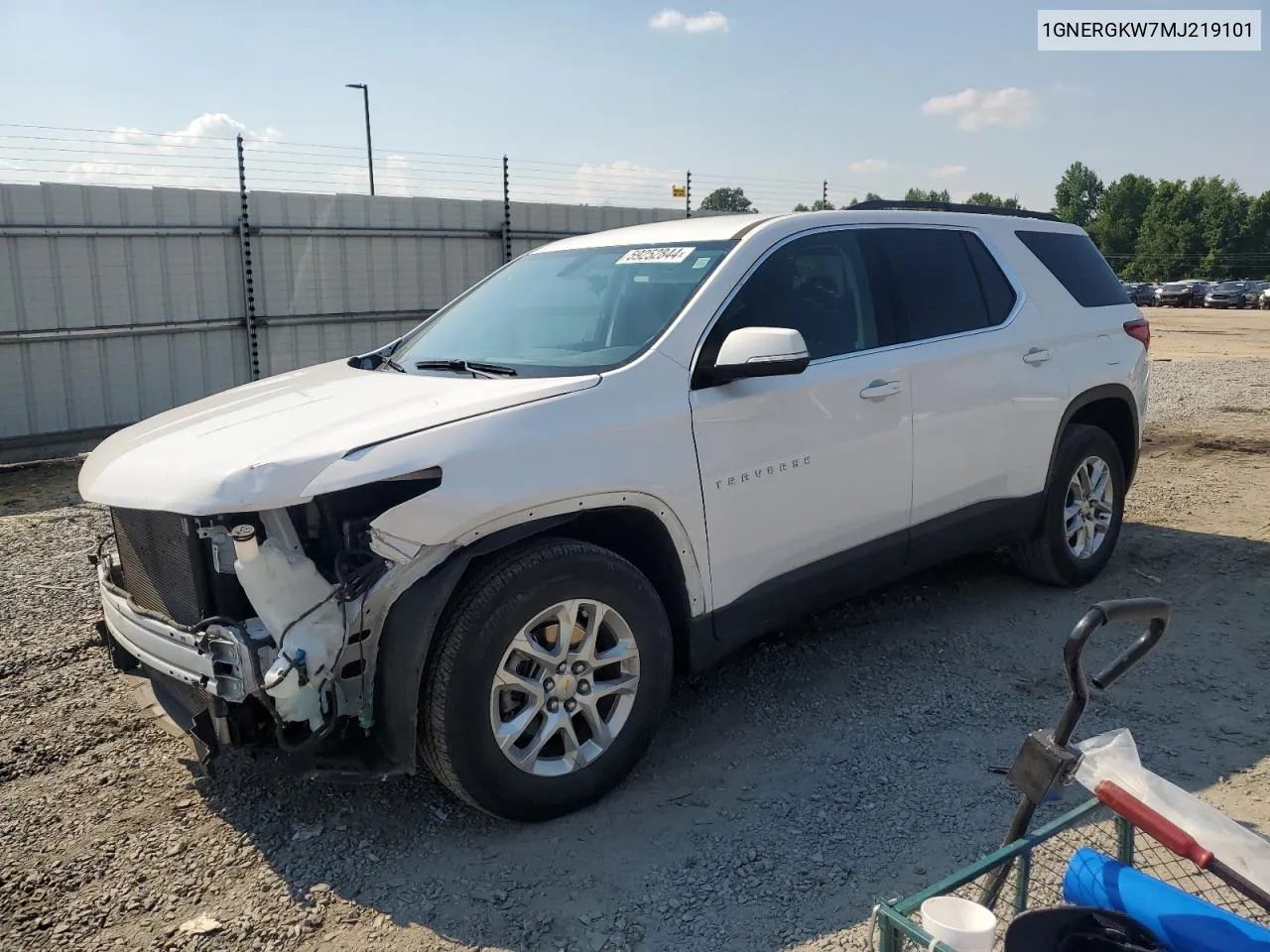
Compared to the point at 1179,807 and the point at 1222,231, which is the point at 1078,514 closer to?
the point at 1179,807

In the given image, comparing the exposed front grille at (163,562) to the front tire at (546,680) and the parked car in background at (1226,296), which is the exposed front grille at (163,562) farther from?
the parked car in background at (1226,296)

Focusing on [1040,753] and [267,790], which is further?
[267,790]

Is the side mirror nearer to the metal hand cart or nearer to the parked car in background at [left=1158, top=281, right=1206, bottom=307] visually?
the metal hand cart

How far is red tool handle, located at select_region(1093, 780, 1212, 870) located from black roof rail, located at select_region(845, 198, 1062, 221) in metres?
3.15

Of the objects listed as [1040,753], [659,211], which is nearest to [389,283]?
[659,211]

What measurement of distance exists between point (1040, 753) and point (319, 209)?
10.8 metres

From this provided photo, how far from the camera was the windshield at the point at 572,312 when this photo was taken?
3605 millimetres

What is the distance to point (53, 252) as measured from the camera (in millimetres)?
9430

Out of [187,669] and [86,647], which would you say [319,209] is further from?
[187,669]

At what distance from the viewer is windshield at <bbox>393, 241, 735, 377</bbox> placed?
11.8ft

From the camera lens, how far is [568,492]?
10.1 ft

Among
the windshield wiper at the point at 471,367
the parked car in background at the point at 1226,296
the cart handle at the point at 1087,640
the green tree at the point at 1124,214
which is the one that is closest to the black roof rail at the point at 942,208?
the windshield wiper at the point at 471,367

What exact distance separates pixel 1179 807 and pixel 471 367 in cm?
263

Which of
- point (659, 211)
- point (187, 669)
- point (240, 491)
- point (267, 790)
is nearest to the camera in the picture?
point (240, 491)
